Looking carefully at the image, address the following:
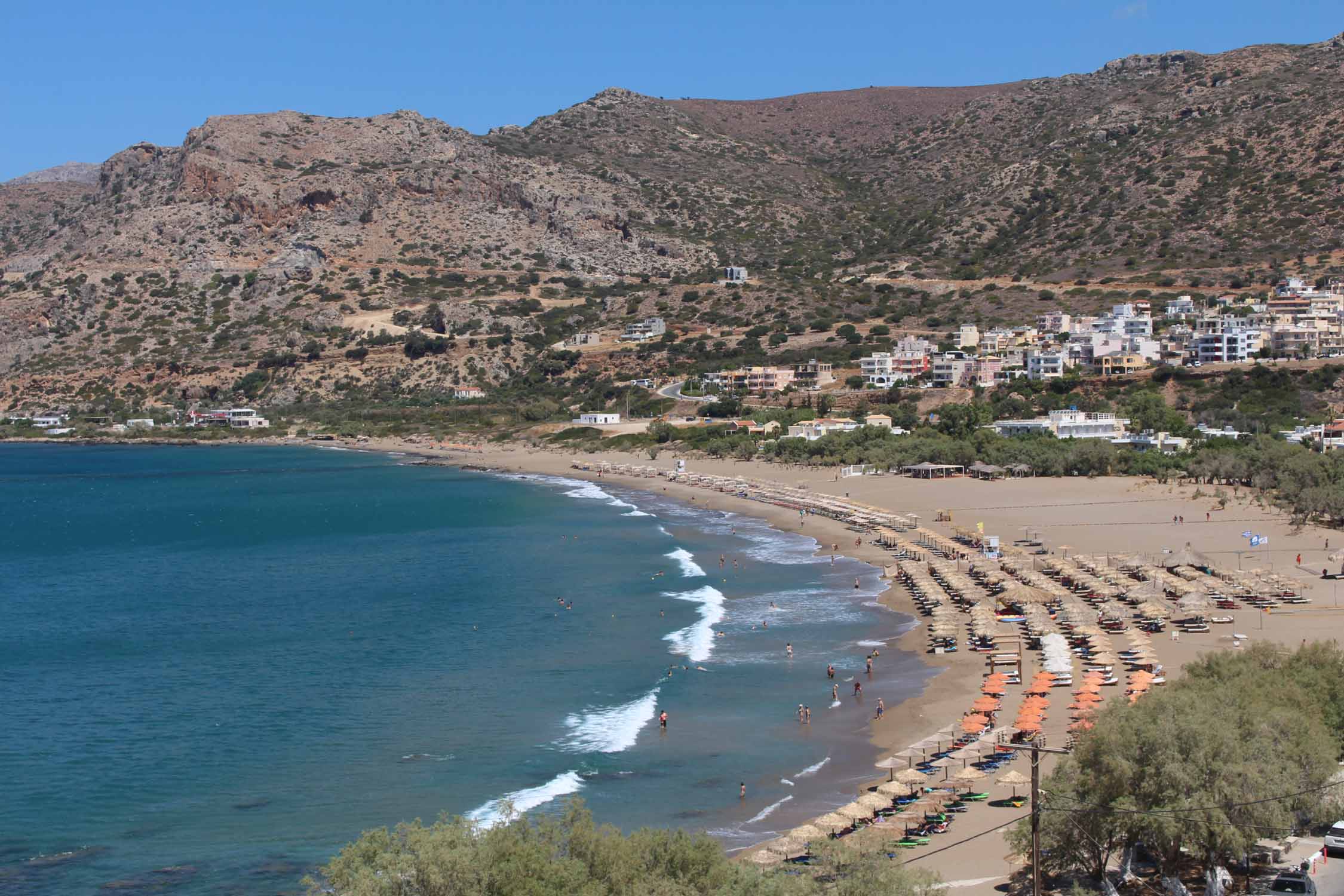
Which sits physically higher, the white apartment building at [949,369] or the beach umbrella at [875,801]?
the white apartment building at [949,369]

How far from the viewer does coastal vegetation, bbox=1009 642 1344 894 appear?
57.5ft

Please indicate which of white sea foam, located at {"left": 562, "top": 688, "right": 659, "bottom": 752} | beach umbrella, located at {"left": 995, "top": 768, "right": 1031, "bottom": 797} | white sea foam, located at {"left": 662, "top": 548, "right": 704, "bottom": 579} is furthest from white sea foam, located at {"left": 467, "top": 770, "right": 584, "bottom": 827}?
white sea foam, located at {"left": 662, "top": 548, "right": 704, "bottom": 579}

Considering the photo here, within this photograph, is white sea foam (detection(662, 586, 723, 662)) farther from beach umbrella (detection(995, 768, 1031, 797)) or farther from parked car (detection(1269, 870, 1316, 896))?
parked car (detection(1269, 870, 1316, 896))

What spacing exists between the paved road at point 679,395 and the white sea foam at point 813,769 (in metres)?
84.6

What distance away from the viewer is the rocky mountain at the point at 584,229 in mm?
138625

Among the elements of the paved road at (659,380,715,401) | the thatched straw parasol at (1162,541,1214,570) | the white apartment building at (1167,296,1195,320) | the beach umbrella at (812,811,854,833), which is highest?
the white apartment building at (1167,296,1195,320)

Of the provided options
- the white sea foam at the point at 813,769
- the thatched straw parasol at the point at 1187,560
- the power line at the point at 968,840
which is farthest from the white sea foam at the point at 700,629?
the thatched straw parasol at the point at 1187,560

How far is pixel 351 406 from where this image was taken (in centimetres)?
13850

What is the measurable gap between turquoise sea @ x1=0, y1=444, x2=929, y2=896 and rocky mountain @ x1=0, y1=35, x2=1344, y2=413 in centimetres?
8150

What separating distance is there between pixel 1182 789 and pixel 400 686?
70.7 feet

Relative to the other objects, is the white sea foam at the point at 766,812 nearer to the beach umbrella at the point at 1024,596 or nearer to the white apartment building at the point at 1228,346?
the beach umbrella at the point at 1024,596

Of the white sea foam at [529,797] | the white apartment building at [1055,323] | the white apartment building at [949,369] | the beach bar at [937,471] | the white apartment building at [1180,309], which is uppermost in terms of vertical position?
the white apartment building at [1180,309]

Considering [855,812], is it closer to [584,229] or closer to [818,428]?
[818,428]

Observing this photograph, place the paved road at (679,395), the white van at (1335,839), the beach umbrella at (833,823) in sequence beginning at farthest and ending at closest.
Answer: the paved road at (679,395) → the beach umbrella at (833,823) → the white van at (1335,839)
